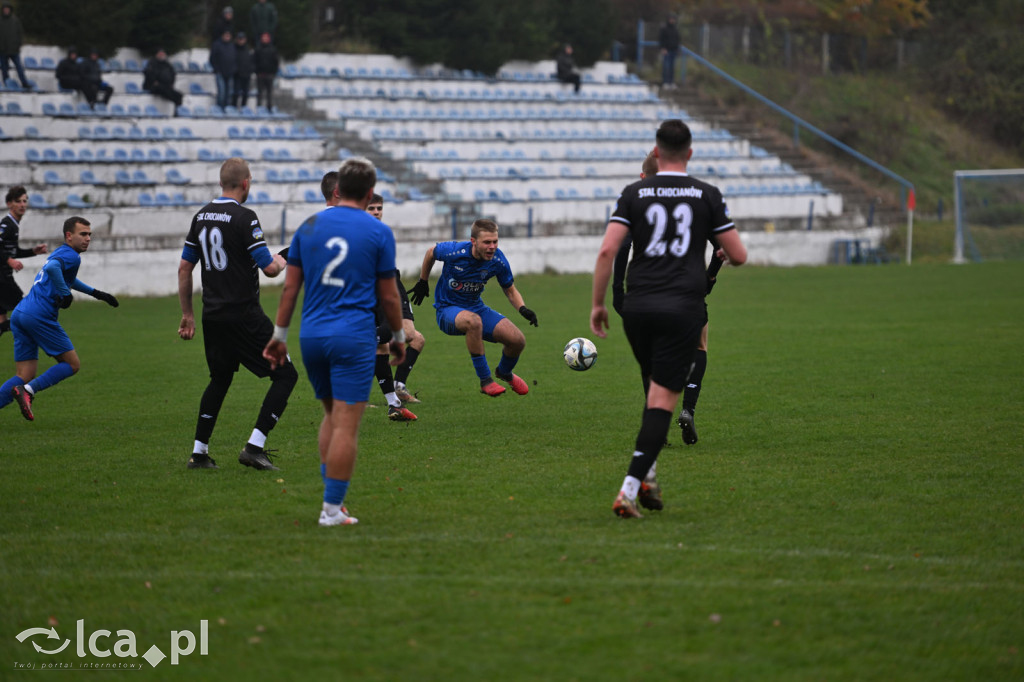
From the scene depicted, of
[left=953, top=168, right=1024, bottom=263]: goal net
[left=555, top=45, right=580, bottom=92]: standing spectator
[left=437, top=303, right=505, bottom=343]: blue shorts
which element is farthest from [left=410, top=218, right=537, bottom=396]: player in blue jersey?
[left=555, top=45, right=580, bottom=92]: standing spectator

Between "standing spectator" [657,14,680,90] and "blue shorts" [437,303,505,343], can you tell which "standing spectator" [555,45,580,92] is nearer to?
"standing spectator" [657,14,680,90]

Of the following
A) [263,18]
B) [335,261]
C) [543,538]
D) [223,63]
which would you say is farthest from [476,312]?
[263,18]

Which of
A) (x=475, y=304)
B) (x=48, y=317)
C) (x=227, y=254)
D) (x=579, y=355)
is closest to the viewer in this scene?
(x=227, y=254)

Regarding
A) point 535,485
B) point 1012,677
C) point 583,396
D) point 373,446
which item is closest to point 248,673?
point 1012,677

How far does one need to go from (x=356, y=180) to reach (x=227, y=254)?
6.84 feet

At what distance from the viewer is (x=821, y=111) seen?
40.5 metres

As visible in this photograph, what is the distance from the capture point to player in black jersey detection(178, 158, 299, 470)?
296 inches

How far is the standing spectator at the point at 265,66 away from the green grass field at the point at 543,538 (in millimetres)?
16503

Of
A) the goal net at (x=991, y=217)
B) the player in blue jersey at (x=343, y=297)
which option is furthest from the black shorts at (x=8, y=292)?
the goal net at (x=991, y=217)

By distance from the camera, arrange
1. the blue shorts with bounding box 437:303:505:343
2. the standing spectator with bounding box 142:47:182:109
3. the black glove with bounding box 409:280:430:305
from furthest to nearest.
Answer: the standing spectator with bounding box 142:47:182:109 < the blue shorts with bounding box 437:303:505:343 < the black glove with bounding box 409:280:430:305

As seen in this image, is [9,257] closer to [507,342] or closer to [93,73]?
[507,342]

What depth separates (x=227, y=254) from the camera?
298 inches

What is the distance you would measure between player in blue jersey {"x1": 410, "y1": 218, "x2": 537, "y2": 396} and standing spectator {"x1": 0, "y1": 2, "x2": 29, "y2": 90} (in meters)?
17.1

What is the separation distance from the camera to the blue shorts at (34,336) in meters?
9.41
